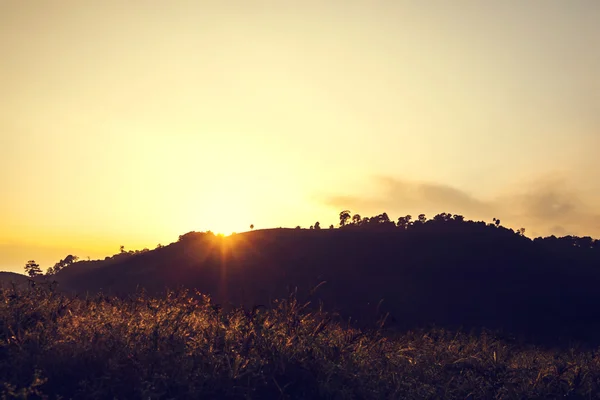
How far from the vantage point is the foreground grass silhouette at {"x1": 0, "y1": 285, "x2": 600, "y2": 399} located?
5.75m

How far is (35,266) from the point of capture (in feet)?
36.8

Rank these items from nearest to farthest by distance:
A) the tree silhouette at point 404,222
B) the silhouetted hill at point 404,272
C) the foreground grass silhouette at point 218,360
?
1. the foreground grass silhouette at point 218,360
2. the silhouetted hill at point 404,272
3. the tree silhouette at point 404,222

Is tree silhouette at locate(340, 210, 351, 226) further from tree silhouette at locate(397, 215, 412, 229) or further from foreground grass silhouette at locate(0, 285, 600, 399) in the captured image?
foreground grass silhouette at locate(0, 285, 600, 399)

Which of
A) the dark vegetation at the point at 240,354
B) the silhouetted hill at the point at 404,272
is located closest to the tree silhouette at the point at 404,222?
the silhouetted hill at the point at 404,272

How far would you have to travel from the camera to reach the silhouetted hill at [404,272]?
2298 inches

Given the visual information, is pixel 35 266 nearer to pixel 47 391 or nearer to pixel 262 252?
pixel 47 391

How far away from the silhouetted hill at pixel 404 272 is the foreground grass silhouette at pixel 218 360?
42.8m

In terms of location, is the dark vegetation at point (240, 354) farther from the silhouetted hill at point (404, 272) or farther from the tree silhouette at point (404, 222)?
the tree silhouette at point (404, 222)

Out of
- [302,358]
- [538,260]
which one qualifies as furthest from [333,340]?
[538,260]

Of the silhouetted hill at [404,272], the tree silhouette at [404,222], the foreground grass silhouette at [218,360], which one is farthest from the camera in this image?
the tree silhouette at [404,222]

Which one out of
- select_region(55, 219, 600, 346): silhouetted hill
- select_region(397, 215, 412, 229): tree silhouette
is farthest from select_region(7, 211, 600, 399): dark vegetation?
select_region(397, 215, 412, 229): tree silhouette

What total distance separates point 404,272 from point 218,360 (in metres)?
65.5

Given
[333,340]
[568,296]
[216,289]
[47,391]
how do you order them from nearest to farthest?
1. [47,391]
2. [333,340]
3. [216,289]
4. [568,296]

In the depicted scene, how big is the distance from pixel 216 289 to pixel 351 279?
18545mm
